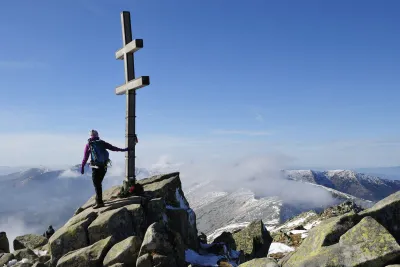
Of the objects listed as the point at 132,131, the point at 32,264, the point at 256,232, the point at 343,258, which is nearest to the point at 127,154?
the point at 132,131

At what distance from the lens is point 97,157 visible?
19.3 metres

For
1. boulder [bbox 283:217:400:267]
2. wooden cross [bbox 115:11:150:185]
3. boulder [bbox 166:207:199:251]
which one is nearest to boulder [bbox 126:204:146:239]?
boulder [bbox 166:207:199:251]

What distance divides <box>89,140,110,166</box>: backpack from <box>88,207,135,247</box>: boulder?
3414 mm

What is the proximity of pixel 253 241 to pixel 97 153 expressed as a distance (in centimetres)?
1282

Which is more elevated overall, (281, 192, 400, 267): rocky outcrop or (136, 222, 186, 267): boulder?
(281, 192, 400, 267): rocky outcrop

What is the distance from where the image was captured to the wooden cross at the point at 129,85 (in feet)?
68.6

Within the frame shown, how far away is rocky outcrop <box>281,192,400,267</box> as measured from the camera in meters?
9.73

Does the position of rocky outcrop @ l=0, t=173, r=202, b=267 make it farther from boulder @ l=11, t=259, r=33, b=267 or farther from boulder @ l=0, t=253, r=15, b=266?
boulder @ l=11, t=259, r=33, b=267

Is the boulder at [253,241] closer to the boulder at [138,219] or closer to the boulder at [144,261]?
the boulder at [138,219]

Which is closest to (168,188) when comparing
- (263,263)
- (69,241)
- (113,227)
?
(113,227)

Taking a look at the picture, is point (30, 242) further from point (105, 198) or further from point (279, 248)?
point (279, 248)

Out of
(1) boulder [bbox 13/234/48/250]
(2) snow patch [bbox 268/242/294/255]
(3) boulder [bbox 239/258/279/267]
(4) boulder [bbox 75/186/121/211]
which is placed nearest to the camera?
(3) boulder [bbox 239/258/279/267]

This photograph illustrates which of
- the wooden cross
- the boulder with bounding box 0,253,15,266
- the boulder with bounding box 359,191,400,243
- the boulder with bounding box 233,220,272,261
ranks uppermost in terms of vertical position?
the wooden cross

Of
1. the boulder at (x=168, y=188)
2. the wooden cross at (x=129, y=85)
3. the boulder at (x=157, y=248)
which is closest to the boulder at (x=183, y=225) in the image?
the boulder at (x=168, y=188)
